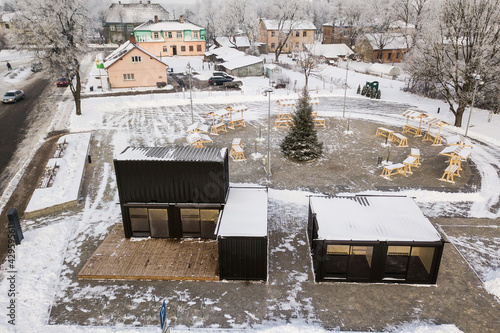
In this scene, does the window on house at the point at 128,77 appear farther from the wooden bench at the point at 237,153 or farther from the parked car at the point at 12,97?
the wooden bench at the point at 237,153

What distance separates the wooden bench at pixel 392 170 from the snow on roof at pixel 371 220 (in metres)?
5.94

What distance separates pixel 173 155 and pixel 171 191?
5.38 feet

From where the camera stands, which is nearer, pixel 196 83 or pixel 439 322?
pixel 439 322

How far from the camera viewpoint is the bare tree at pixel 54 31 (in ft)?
96.3

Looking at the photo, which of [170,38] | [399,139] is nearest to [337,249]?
[399,139]

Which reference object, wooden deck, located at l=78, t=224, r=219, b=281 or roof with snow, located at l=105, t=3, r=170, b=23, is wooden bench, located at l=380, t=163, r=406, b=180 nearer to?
wooden deck, located at l=78, t=224, r=219, b=281

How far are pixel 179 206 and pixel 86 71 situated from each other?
51409mm

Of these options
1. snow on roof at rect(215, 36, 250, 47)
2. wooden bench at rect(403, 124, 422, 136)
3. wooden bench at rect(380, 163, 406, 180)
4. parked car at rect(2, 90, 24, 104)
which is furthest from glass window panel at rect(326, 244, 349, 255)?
snow on roof at rect(215, 36, 250, 47)

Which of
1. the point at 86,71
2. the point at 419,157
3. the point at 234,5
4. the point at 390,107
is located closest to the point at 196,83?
the point at 86,71

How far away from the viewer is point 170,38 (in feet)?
239

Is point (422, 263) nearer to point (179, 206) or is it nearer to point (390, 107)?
point (179, 206)

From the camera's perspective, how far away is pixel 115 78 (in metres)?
45.2

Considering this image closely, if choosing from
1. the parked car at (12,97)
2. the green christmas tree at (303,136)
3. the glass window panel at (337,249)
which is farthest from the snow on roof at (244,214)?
the parked car at (12,97)

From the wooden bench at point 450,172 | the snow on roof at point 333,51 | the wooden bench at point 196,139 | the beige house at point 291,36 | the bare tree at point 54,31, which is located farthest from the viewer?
the beige house at point 291,36
